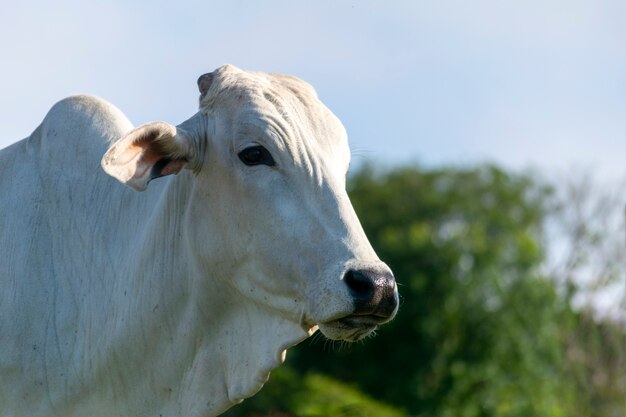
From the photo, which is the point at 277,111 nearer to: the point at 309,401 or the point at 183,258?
the point at 183,258

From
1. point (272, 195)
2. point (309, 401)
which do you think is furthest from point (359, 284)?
point (309, 401)

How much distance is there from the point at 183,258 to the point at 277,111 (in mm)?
845

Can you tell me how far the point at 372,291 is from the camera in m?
5.56

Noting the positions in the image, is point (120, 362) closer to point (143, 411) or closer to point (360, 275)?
point (143, 411)

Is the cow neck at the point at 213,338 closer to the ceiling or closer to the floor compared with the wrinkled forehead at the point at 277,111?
closer to the floor

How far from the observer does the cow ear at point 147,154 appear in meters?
6.04

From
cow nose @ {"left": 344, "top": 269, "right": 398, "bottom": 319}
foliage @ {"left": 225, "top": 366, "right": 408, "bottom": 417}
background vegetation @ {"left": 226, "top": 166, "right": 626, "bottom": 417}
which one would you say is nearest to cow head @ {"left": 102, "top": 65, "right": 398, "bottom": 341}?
cow nose @ {"left": 344, "top": 269, "right": 398, "bottom": 319}

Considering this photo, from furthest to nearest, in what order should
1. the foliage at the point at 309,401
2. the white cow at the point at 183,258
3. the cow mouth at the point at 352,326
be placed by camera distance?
the foliage at the point at 309,401 → the white cow at the point at 183,258 → the cow mouth at the point at 352,326

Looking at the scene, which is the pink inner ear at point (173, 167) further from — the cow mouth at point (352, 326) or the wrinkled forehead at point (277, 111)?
the cow mouth at point (352, 326)

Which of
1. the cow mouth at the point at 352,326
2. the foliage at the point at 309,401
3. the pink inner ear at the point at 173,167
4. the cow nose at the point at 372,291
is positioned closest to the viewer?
the cow nose at the point at 372,291

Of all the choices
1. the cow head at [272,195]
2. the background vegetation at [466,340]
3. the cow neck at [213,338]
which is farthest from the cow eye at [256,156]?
the background vegetation at [466,340]

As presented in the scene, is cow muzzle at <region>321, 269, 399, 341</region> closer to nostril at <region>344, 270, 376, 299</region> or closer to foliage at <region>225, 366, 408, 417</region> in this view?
nostril at <region>344, 270, 376, 299</region>

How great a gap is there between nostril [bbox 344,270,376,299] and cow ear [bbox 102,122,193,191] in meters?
1.10

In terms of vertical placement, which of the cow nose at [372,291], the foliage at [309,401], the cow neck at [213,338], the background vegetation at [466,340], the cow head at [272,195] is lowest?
the background vegetation at [466,340]
